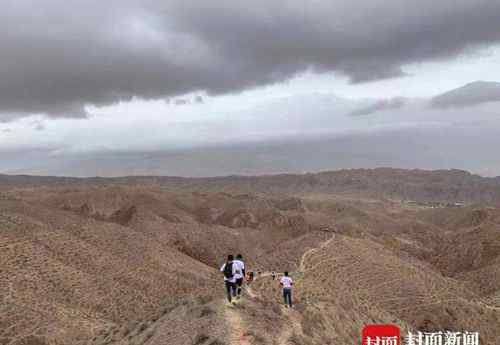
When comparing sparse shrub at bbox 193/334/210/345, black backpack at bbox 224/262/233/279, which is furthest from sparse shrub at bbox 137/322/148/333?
black backpack at bbox 224/262/233/279

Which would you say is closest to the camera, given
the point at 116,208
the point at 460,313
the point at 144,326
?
the point at 144,326

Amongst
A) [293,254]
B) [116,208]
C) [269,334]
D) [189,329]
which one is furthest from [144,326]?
[116,208]

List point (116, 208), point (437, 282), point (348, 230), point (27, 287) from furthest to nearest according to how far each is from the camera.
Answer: point (116, 208), point (348, 230), point (437, 282), point (27, 287)

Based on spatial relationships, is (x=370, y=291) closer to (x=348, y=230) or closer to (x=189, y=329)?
(x=189, y=329)

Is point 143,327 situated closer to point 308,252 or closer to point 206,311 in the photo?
point 206,311

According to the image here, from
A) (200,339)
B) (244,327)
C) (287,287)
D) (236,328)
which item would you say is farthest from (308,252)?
(200,339)

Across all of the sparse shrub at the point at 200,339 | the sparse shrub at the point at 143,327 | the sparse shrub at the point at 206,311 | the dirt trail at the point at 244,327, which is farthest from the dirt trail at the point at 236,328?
the sparse shrub at the point at 143,327

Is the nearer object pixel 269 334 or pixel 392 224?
pixel 269 334

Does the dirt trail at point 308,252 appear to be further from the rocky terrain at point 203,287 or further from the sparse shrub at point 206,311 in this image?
the sparse shrub at point 206,311

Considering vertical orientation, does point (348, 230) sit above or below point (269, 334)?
below

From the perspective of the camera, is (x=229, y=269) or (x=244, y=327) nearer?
(x=244, y=327)

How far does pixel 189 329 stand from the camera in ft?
68.1

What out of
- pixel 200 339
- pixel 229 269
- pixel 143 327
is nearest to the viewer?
pixel 200 339

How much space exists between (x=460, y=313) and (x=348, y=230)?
225ft
